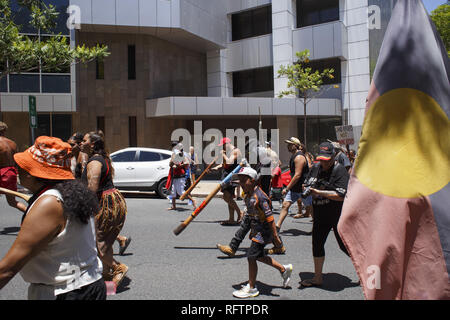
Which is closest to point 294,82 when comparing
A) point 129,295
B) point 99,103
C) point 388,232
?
point 99,103

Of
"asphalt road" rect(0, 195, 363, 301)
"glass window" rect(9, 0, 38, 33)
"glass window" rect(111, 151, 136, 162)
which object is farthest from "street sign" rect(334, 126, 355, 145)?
"glass window" rect(9, 0, 38, 33)

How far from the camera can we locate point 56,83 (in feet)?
63.6

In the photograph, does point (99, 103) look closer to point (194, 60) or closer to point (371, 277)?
point (194, 60)

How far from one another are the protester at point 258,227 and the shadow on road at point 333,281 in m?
0.48

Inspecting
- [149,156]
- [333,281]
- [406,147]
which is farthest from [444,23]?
[406,147]

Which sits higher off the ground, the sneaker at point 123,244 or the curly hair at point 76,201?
the curly hair at point 76,201

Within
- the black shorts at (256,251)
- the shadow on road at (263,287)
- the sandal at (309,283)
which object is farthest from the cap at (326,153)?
the shadow on road at (263,287)

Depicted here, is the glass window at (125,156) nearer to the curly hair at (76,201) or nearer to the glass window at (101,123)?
the glass window at (101,123)

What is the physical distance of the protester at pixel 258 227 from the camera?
4.60 metres

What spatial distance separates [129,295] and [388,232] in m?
3.15

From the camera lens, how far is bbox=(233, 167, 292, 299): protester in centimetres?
460

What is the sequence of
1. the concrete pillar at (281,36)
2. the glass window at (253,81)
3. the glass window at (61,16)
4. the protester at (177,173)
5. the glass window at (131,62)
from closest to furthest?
the protester at (177,173) → the glass window at (61,16) → the glass window at (131,62) → the concrete pillar at (281,36) → the glass window at (253,81)

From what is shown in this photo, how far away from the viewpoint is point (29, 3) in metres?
14.8

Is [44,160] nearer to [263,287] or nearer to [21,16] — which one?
[263,287]
